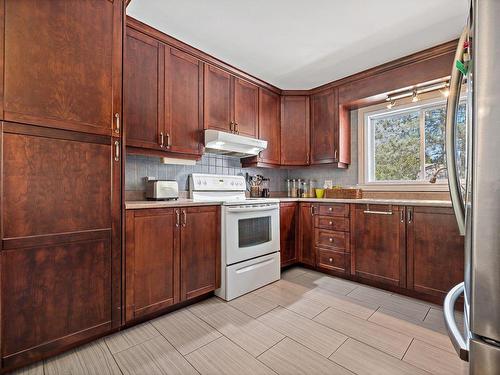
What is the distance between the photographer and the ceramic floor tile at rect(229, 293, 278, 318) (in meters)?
2.10

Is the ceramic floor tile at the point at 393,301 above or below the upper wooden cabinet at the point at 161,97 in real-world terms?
below

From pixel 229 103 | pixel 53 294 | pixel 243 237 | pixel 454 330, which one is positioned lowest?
pixel 53 294

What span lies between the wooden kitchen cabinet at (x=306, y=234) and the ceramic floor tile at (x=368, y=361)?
58.4 inches

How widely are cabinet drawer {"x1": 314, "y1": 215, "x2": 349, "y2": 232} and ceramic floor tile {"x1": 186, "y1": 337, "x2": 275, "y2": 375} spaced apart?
1743mm

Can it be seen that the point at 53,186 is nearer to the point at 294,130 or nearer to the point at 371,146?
the point at 294,130

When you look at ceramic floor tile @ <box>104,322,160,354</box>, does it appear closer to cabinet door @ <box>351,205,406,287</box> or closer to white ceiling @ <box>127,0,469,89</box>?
cabinet door @ <box>351,205,406,287</box>

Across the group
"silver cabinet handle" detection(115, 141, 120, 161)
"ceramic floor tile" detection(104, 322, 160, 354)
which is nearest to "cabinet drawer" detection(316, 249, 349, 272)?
"ceramic floor tile" detection(104, 322, 160, 354)

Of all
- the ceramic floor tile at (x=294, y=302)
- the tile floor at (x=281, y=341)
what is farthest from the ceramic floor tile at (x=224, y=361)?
the ceramic floor tile at (x=294, y=302)

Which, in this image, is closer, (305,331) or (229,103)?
(305,331)

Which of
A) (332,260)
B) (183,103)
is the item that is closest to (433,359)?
(332,260)

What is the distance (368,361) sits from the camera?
4.89ft

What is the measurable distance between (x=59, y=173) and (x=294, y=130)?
2836mm

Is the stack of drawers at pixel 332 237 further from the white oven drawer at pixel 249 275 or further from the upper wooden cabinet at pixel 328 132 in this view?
the upper wooden cabinet at pixel 328 132

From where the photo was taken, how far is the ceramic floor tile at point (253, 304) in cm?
210
